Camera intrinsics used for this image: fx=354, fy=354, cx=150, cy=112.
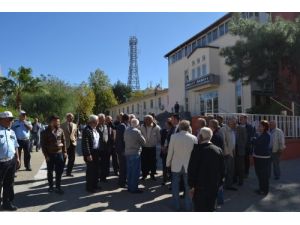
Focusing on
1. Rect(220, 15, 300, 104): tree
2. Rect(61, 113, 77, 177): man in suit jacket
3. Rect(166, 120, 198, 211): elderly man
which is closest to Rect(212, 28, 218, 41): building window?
Rect(220, 15, 300, 104): tree

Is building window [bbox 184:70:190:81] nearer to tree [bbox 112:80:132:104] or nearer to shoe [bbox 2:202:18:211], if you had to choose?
shoe [bbox 2:202:18:211]

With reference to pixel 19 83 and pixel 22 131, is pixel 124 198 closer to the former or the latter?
pixel 22 131

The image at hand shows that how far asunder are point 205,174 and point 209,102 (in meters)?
25.7

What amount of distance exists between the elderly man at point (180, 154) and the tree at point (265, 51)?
11409 millimetres

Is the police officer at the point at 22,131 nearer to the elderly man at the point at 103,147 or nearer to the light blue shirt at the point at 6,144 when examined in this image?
the elderly man at the point at 103,147

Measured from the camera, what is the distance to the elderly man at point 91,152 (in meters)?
7.86

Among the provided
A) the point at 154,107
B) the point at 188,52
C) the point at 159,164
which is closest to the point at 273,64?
the point at 159,164

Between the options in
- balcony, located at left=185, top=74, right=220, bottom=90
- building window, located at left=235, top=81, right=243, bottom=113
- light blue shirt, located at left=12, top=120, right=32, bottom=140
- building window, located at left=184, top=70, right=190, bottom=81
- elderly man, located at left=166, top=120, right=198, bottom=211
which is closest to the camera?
elderly man, located at left=166, top=120, right=198, bottom=211

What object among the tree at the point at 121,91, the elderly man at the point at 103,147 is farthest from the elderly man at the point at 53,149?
the tree at the point at 121,91

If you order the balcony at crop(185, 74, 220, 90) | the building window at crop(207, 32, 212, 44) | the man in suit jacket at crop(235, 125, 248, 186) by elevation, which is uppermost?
the building window at crop(207, 32, 212, 44)

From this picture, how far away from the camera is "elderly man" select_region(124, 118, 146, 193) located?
799 cm

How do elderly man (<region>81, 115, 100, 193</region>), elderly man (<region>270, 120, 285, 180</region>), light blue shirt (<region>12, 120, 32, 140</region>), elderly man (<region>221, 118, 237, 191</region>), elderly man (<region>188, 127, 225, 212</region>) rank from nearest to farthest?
elderly man (<region>188, 127, 225, 212</region>) → elderly man (<region>81, 115, 100, 193</region>) → elderly man (<region>221, 118, 237, 191</region>) → elderly man (<region>270, 120, 285, 180</region>) → light blue shirt (<region>12, 120, 32, 140</region>)

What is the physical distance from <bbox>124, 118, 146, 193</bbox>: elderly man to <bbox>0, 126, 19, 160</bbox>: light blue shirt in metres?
2.45

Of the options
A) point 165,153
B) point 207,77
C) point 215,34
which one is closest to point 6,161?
point 165,153
